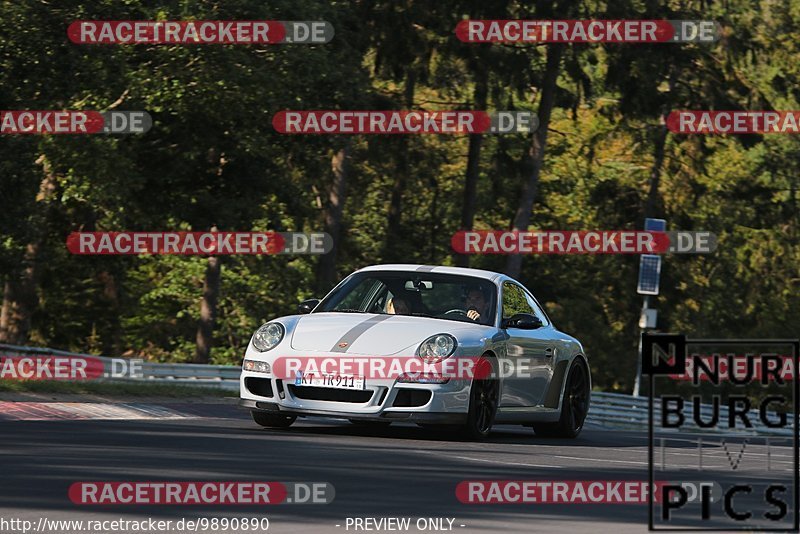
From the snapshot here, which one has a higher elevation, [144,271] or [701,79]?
[701,79]

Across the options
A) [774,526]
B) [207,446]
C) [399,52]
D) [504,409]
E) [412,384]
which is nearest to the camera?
[774,526]

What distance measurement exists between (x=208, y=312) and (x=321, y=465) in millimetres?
34893

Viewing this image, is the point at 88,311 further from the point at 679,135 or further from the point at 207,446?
the point at 207,446

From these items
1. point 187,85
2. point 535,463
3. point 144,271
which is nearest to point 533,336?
point 535,463

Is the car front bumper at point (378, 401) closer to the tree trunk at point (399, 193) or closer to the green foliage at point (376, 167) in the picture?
the green foliage at point (376, 167)

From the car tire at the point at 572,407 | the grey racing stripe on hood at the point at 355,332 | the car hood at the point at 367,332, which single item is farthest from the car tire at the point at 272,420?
the car tire at the point at 572,407

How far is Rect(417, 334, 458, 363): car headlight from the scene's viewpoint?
1381 centimetres

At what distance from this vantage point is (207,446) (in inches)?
488

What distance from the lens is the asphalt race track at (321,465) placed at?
8.63m

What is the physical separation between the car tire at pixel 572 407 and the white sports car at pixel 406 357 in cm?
49

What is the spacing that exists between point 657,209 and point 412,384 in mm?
39960

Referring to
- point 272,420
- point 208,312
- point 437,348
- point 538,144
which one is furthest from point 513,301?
point 208,312

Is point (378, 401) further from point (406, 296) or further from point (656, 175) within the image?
point (656, 175)

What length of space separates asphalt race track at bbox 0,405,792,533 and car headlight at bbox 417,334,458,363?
72 cm
